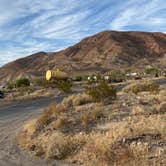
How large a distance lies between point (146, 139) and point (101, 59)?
18743cm

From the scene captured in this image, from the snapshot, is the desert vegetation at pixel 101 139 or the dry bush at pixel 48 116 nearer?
the desert vegetation at pixel 101 139

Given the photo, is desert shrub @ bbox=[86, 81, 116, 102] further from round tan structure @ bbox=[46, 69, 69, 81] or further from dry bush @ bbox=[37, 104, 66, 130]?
round tan structure @ bbox=[46, 69, 69, 81]

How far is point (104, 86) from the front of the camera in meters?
24.5

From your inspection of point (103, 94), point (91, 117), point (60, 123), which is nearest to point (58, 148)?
point (60, 123)

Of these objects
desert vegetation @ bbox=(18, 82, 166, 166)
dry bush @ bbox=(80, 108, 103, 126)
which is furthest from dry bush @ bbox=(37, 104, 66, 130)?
dry bush @ bbox=(80, 108, 103, 126)

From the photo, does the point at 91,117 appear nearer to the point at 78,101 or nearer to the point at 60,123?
the point at 60,123

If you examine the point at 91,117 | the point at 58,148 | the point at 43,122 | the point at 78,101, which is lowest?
the point at 58,148

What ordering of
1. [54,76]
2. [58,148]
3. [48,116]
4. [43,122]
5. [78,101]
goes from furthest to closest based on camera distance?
[54,76], [78,101], [48,116], [43,122], [58,148]

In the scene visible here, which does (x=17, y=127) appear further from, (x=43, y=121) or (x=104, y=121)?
(x=104, y=121)

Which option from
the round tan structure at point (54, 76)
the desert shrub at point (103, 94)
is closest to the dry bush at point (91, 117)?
the desert shrub at point (103, 94)

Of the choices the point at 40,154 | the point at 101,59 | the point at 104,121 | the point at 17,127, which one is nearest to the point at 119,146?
the point at 40,154

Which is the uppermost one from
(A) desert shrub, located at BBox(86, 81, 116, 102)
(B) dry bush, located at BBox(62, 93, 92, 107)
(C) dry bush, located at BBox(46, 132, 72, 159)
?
(A) desert shrub, located at BBox(86, 81, 116, 102)

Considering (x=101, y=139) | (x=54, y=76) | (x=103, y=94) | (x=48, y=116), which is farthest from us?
(x=54, y=76)

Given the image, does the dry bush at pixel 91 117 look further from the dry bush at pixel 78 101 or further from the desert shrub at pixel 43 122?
the dry bush at pixel 78 101
